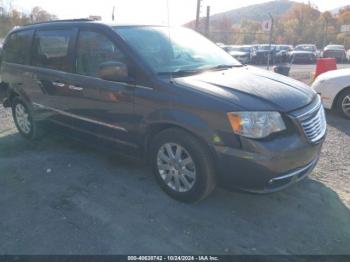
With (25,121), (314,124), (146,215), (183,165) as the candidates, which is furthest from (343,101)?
(25,121)

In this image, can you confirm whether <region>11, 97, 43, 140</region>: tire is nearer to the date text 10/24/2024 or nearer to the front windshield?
the front windshield

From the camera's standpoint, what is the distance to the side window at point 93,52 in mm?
3877

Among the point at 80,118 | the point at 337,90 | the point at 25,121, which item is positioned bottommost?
the point at 25,121

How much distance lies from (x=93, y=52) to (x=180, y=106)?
4.76 ft

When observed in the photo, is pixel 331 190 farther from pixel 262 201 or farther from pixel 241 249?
pixel 241 249

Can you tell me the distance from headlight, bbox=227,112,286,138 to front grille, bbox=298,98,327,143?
38 centimetres

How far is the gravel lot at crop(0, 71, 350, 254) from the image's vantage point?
2.97m

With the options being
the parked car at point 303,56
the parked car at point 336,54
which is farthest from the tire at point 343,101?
the parked car at point 336,54

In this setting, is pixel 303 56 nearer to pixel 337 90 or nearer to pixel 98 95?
pixel 337 90

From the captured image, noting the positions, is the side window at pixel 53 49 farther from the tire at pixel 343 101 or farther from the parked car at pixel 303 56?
the parked car at pixel 303 56

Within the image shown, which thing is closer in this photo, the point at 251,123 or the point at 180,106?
the point at 251,123

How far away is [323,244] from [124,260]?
5.51ft

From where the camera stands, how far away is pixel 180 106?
3.31 metres

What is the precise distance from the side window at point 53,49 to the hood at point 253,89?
5.68ft
